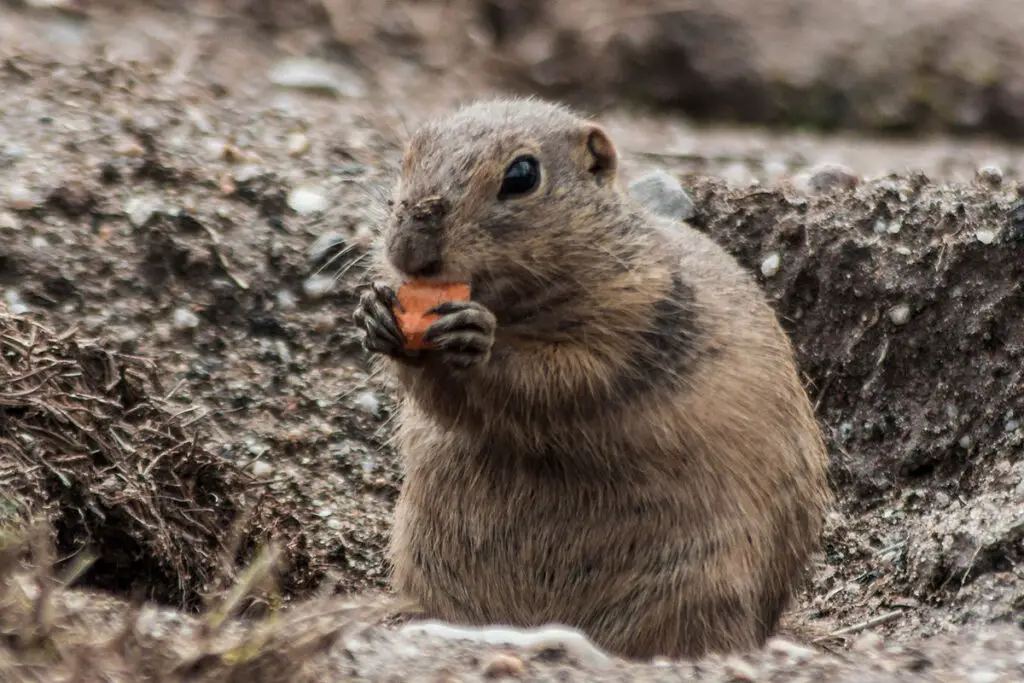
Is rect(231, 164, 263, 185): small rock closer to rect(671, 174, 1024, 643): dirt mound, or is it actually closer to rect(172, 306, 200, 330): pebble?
rect(172, 306, 200, 330): pebble

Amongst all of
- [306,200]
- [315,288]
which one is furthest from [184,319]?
[306,200]

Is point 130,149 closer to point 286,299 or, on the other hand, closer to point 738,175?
point 286,299

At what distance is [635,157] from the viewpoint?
7.73 metres

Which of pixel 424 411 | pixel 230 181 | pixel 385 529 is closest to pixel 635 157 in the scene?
pixel 230 181

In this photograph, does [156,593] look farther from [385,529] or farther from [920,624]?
[920,624]

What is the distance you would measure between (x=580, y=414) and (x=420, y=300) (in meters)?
0.61

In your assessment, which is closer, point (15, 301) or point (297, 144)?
point (15, 301)

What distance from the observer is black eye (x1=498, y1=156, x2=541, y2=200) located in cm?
465

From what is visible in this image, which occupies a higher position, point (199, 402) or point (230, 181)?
point (230, 181)

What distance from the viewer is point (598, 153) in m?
5.05

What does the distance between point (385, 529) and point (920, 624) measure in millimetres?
1980

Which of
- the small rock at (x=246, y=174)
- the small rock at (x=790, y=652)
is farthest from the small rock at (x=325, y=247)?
the small rock at (x=790, y=652)

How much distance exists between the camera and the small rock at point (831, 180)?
6578 mm

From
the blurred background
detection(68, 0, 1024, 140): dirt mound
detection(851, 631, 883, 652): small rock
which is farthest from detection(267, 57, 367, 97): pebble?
detection(851, 631, 883, 652): small rock
